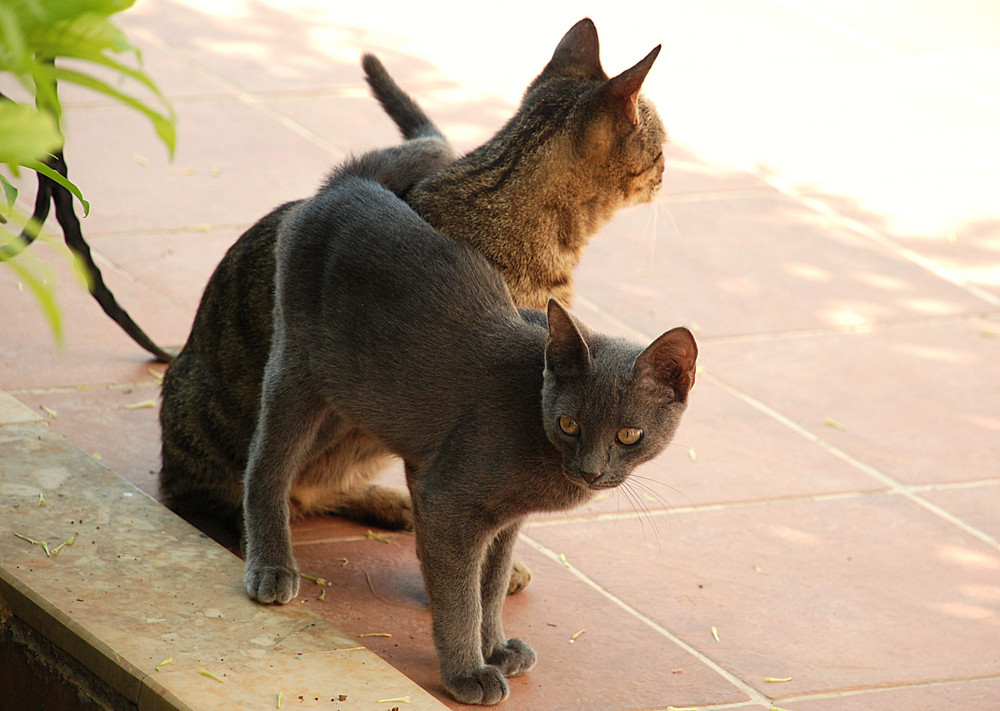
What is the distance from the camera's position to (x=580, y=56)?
11.6 ft

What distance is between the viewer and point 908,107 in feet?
25.0

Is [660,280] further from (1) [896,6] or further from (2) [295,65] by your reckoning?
(1) [896,6]

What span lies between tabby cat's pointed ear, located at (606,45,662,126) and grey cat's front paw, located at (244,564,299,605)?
4.73 ft

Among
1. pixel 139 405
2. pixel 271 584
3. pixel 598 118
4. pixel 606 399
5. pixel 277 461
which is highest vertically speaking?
pixel 598 118

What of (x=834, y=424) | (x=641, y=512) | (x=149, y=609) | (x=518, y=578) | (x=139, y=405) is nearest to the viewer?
(x=149, y=609)

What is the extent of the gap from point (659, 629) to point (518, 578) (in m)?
0.41

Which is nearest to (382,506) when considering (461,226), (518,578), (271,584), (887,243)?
(518,578)

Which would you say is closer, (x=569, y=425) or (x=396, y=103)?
(x=569, y=425)

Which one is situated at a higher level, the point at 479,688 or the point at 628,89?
the point at 628,89

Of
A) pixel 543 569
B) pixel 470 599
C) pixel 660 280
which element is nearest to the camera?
pixel 470 599

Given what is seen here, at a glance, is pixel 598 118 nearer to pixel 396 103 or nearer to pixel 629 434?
pixel 396 103

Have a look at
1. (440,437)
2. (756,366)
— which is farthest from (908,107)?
(440,437)

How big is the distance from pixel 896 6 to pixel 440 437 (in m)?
7.52

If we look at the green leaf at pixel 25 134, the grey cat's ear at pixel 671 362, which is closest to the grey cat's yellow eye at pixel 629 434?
the grey cat's ear at pixel 671 362
